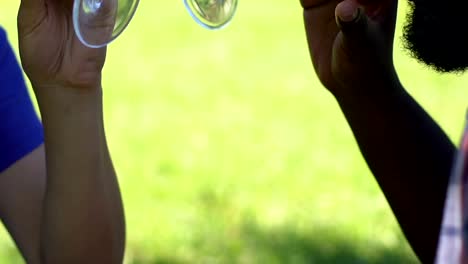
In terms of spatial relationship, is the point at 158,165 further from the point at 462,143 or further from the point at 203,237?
the point at 462,143

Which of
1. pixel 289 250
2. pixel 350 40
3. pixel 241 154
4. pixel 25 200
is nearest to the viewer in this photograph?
pixel 350 40

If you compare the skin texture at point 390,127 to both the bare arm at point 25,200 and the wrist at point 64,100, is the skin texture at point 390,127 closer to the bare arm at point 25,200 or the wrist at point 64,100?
the wrist at point 64,100

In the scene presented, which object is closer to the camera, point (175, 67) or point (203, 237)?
point (203, 237)

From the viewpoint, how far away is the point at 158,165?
4.05 metres

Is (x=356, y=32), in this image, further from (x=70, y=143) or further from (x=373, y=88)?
(x=70, y=143)

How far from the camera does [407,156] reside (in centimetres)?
164

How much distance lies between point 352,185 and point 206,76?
1.50m

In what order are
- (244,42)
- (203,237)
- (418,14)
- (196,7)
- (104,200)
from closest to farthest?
(418,14)
(196,7)
(104,200)
(203,237)
(244,42)

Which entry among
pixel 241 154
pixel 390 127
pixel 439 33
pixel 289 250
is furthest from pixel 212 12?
pixel 241 154

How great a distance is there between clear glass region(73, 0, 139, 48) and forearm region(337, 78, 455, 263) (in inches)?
14.9

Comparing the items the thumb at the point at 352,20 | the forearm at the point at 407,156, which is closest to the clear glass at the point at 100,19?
the thumb at the point at 352,20

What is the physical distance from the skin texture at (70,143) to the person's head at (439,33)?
1.60 ft

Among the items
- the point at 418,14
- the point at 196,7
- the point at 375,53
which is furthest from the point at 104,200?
the point at 418,14

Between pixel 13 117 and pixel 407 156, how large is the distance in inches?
27.8
